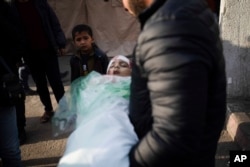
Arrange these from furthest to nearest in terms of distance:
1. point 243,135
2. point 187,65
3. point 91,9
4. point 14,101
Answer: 1. point 91,9
2. point 243,135
3. point 14,101
4. point 187,65

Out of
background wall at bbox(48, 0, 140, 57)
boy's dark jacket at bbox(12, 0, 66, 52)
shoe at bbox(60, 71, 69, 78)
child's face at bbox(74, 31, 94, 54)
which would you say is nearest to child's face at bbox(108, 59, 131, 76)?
child's face at bbox(74, 31, 94, 54)

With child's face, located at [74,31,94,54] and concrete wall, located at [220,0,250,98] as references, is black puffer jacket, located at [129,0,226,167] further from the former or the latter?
concrete wall, located at [220,0,250,98]

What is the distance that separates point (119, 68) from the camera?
7.87 feet

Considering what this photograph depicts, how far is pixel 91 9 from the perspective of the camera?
7.14 meters

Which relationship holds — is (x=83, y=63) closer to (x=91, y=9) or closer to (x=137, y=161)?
(x=137, y=161)

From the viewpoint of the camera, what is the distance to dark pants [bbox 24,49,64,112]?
3982 mm

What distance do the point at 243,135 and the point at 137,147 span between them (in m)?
2.40

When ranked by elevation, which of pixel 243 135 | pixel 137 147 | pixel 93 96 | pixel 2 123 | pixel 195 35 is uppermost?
pixel 195 35

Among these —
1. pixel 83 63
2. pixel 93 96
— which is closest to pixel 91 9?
pixel 83 63

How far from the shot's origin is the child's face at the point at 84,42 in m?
3.36

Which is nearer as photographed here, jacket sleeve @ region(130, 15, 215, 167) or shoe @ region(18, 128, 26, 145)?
jacket sleeve @ region(130, 15, 215, 167)

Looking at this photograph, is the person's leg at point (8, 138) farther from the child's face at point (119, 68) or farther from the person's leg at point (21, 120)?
the person's leg at point (21, 120)

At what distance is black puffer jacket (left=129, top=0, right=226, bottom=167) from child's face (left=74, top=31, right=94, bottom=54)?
2.22 m

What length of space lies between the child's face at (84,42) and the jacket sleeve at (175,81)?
2296 millimetres
